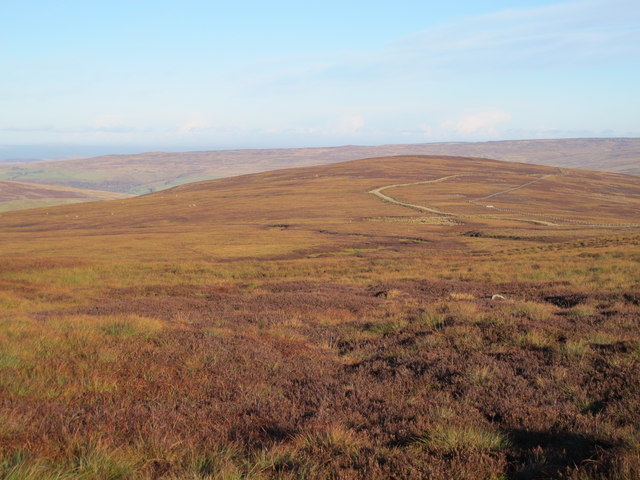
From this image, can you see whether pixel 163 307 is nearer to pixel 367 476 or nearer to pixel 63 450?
pixel 63 450

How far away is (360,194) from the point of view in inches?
4710

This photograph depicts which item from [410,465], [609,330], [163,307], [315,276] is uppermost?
[410,465]

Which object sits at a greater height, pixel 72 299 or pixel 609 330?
pixel 609 330

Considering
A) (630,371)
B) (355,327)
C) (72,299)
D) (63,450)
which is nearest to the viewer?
(63,450)

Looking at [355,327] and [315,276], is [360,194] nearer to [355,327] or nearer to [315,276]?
[315,276]

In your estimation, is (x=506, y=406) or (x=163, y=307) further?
(x=163, y=307)

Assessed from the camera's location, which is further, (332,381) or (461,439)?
(332,381)

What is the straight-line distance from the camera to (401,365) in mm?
9078

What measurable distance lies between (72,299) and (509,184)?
13759 cm

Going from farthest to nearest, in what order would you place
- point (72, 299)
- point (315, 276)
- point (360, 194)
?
1. point (360, 194)
2. point (315, 276)
3. point (72, 299)

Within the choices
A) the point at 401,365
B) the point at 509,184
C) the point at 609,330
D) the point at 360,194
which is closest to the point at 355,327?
the point at 401,365

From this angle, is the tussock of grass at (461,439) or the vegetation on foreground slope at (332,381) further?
the tussock of grass at (461,439)

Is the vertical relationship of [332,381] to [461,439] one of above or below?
below

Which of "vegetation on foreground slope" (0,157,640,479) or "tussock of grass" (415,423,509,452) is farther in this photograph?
"tussock of grass" (415,423,509,452)
